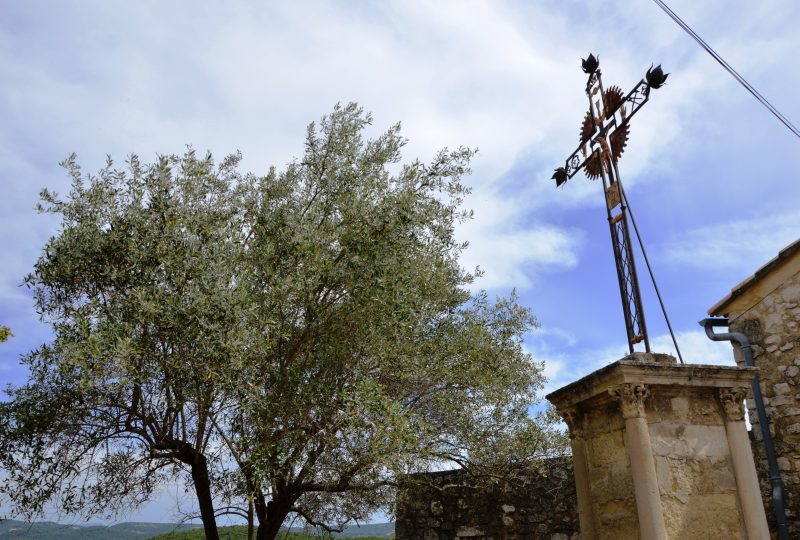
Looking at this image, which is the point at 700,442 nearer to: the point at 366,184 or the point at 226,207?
the point at 366,184

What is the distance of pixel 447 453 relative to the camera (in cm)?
1160

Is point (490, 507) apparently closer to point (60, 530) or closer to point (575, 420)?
point (575, 420)

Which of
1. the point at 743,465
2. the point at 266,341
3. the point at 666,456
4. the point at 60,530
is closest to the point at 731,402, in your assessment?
the point at 743,465

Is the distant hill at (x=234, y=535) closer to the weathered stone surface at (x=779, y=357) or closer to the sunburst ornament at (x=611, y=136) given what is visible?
the weathered stone surface at (x=779, y=357)

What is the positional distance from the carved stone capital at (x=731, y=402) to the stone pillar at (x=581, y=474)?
52.7 inches

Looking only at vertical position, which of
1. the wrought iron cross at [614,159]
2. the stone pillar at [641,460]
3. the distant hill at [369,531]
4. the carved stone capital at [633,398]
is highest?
the wrought iron cross at [614,159]

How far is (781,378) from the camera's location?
11.5 metres

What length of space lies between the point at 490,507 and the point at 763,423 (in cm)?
555

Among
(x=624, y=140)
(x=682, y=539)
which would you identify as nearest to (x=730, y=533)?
(x=682, y=539)

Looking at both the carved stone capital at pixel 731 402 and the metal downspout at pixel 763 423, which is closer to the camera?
the carved stone capital at pixel 731 402

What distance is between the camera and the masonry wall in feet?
36.2

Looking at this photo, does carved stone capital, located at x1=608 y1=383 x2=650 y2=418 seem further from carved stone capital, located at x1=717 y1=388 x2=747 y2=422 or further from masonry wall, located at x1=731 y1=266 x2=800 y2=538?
masonry wall, located at x1=731 y1=266 x2=800 y2=538

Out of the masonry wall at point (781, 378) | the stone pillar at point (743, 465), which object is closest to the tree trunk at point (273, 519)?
the stone pillar at point (743, 465)

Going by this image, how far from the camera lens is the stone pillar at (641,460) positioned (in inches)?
210
